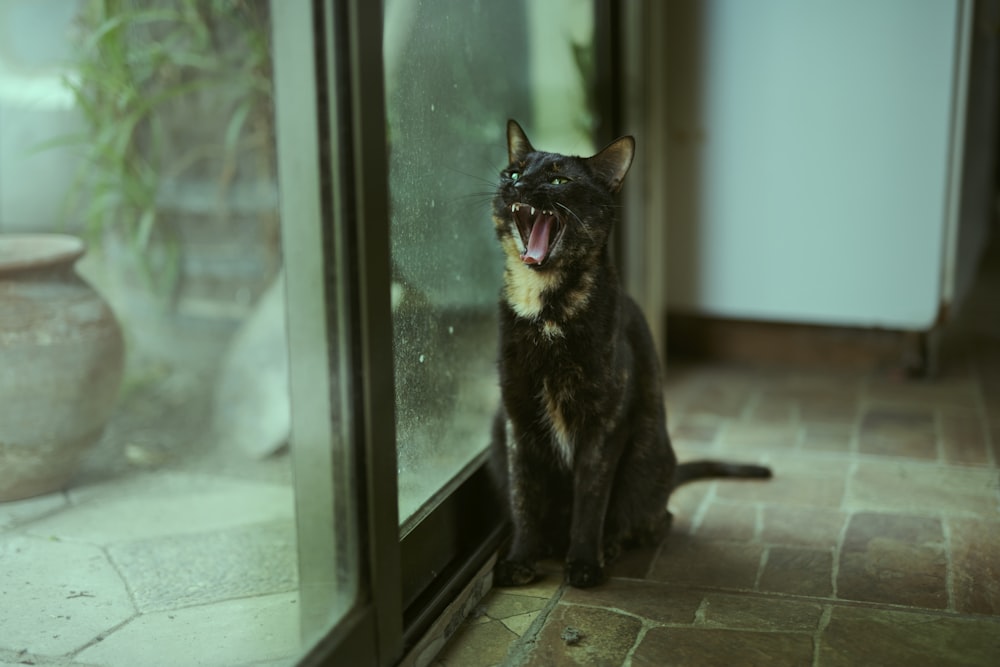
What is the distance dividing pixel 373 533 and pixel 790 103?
8.99 ft

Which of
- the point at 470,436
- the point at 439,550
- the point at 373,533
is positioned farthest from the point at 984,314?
the point at 373,533

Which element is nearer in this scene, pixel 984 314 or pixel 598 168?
pixel 598 168

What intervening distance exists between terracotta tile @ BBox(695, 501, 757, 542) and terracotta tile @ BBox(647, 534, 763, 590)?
0.14 feet

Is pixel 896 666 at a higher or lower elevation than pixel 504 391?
lower

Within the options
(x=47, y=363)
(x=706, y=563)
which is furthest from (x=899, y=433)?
(x=47, y=363)

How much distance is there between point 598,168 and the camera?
85.3 inches

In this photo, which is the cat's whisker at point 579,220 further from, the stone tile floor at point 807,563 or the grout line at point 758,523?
the grout line at point 758,523

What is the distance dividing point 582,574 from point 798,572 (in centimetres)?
52

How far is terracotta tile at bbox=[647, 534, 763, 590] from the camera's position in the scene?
2.28 metres

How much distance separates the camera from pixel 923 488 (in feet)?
9.23

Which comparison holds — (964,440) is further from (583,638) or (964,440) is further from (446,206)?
(446,206)

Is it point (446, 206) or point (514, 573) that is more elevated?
point (446, 206)

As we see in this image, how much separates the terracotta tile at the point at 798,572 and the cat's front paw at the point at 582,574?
1.20 feet

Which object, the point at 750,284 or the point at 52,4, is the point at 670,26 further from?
the point at 52,4
